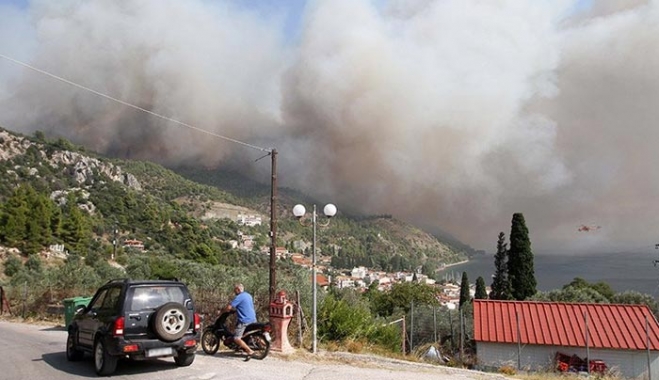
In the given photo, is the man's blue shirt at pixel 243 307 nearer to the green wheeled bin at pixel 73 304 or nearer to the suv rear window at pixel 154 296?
the suv rear window at pixel 154 296

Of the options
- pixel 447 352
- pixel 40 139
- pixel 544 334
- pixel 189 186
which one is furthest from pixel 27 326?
pixel 189 186

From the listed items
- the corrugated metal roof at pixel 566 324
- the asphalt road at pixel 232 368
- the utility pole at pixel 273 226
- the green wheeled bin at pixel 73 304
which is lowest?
the corrugated metal roof at pixel 566 324

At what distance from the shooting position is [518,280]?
4797cm

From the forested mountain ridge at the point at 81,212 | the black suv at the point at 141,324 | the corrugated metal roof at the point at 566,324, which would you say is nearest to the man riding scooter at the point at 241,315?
the black suv at the point at 141,324

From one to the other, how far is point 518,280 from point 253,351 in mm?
43863

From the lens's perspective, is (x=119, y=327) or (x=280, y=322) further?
(x=280, y=322)

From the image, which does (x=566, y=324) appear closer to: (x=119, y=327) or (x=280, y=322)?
(x=280, y=322)

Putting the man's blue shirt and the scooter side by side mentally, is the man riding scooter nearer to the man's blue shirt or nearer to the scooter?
the man's blue shirt

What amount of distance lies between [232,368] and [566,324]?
777 inches

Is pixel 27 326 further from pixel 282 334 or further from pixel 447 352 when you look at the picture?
pixel 447 352

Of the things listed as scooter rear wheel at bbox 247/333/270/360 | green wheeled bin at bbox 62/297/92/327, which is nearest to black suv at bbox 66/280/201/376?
scooter rear wheel at bbox 247/333/270/360

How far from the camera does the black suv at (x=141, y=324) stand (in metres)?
7.71

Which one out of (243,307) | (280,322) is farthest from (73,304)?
(280,322)

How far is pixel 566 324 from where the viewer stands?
22.9 m
